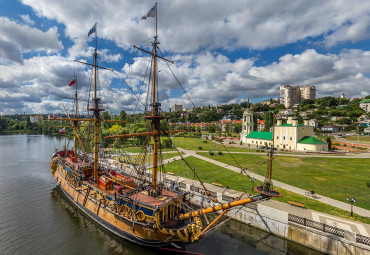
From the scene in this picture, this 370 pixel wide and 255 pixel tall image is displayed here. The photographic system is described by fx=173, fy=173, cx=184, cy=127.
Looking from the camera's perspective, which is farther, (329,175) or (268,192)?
(329,175)

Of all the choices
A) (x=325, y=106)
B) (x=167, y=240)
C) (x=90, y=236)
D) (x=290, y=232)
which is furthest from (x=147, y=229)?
(x=325, y=106)

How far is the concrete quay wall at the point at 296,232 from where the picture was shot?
12.2 metres

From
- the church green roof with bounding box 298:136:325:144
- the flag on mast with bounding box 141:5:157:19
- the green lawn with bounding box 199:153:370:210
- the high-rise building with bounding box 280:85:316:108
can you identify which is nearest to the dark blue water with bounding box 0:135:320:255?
the green lawn with bounding box 199:153:370:210

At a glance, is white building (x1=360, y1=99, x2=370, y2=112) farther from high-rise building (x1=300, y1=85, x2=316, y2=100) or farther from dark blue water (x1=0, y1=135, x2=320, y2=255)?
dark blue water (x1=0, y1=135, x2=320, y2=255)

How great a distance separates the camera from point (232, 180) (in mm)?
24828

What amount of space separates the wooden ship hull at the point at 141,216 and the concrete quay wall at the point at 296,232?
15.7ft

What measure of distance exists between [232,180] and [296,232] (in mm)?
10780

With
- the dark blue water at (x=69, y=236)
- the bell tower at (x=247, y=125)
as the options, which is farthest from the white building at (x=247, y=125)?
the dark blue water at (x=69, y=236)

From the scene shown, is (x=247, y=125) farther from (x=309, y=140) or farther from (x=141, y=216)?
(x=141, y=216)

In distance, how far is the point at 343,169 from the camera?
1204 inches

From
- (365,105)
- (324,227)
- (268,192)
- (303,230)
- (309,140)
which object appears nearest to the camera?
(268,192)

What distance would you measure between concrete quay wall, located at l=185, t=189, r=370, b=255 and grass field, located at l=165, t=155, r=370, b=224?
277 centimetres

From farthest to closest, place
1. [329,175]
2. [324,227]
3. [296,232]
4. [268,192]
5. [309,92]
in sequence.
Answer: [309,92] → [329,175] → [296,232] → [324,227] → [268,192]

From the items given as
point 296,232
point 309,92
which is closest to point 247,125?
point 296,232
